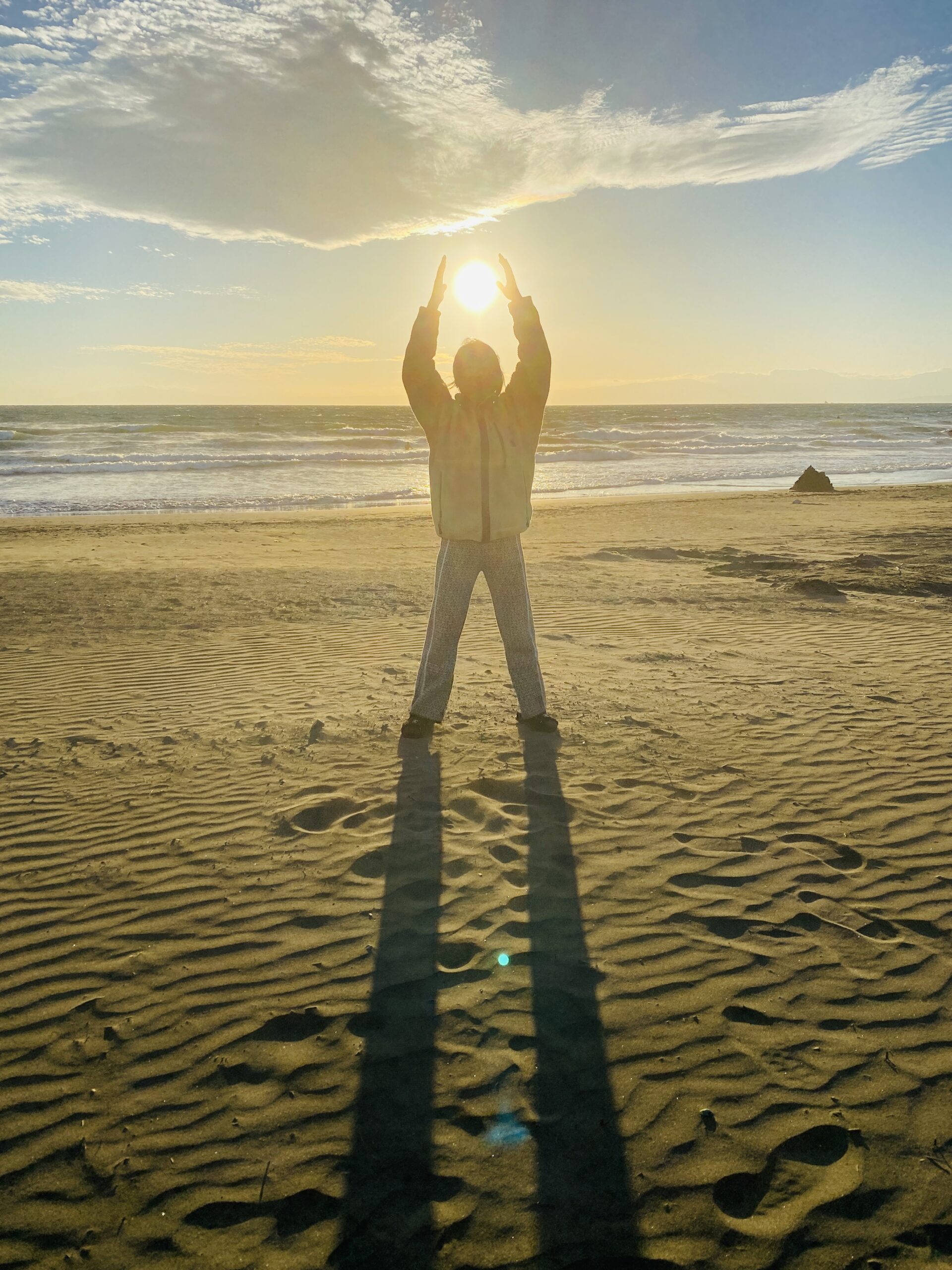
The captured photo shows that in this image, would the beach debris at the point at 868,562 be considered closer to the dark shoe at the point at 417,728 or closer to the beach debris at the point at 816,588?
the beach debris at the point at 816,588

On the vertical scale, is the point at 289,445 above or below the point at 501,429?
above

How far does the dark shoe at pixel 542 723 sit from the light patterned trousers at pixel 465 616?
0.10 feet

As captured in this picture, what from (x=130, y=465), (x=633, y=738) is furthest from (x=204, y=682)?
(x=130, y=465)

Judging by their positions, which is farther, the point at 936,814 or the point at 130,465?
the point at 130,465

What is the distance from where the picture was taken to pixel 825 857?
3.69 m

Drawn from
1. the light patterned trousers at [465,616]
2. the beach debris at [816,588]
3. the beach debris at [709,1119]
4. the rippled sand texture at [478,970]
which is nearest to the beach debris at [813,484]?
the beach debris at [816,588]

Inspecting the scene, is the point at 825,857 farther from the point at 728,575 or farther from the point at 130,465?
the point at 130,465

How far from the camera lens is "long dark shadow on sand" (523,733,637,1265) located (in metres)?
2.06

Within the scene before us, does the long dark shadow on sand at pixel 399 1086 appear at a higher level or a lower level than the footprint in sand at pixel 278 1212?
higher

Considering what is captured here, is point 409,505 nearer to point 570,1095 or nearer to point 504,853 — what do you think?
point 504,853

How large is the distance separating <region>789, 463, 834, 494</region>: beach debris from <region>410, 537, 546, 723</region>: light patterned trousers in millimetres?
17816

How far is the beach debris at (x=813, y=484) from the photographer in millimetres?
20797

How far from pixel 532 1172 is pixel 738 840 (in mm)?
2007

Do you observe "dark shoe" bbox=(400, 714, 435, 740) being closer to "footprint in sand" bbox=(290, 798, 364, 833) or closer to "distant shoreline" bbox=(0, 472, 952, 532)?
"footprint in sand" bbox=(290, 798, 364, 833)
